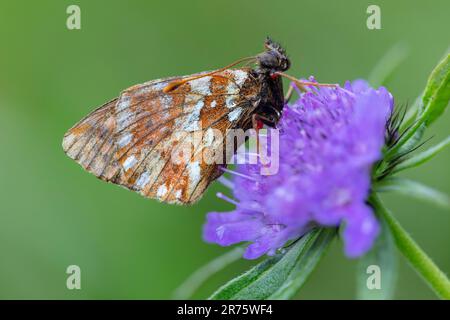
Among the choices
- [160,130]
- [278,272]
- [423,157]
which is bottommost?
[278,272]

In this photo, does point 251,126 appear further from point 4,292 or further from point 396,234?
point 4,292

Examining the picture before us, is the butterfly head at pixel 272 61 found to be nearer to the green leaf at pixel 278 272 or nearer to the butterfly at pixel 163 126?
the butterfly at pixel 163 126

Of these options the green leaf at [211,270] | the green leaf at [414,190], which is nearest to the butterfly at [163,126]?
the green leaf at [211,270]

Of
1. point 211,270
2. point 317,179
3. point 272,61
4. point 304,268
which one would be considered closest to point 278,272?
point 304,268

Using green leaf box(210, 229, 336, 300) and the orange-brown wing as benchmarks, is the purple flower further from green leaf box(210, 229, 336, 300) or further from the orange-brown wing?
the orange-brown wing

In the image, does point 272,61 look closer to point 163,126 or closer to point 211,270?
point 163,126
